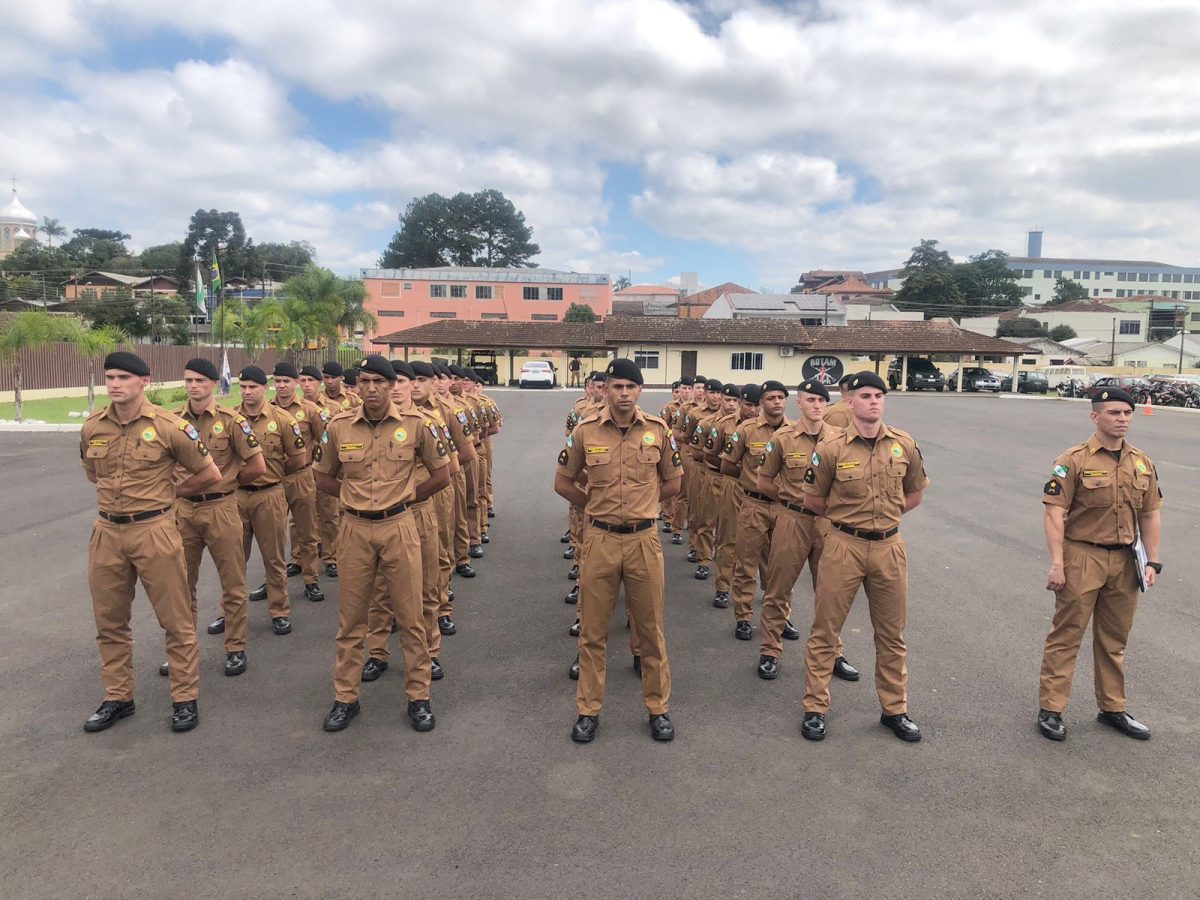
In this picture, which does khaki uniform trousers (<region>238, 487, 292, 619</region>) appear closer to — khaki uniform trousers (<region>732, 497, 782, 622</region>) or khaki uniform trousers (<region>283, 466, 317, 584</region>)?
khaki uniform trousers (<region>283, 466, 317, 584</region>)

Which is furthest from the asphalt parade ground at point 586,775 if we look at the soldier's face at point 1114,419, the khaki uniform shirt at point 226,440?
the soldier's face at point 1114,419

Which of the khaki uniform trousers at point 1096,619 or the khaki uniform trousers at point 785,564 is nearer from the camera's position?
the khaki uniform trousers at point 1096,619

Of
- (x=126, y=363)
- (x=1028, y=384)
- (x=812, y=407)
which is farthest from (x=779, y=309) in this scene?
(x=126, y=363)

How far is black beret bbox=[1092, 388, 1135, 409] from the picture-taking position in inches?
164

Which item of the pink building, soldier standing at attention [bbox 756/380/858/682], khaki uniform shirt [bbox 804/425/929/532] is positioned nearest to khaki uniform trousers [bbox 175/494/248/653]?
soldier standing at attention [bbox 756/380/858/682]

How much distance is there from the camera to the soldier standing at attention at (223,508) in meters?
4.93

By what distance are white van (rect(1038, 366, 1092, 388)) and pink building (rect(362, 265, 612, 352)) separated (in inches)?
1258

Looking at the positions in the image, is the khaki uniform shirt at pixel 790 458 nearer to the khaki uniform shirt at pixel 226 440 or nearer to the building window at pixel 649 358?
the khaki uniform shirt at pixel 226 440

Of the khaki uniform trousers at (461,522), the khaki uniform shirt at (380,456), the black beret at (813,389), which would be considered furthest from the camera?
the khaki uniform trousers at (461,522)

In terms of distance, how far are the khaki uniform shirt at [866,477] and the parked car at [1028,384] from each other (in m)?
45.3

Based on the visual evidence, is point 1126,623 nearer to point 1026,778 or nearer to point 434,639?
point 1026,778

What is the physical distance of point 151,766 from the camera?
3770 mm

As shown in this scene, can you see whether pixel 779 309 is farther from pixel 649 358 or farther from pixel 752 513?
pixel 752 513

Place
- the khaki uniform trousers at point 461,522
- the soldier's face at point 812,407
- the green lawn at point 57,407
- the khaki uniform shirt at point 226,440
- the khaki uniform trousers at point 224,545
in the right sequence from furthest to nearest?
the green lawn at point 57,407, the khaki uniform trousers at point 461,522, the soldier's face at point 812,407, the khaki uniform shirt at point 226,440, the khaki uniform trousers at point 224,545
